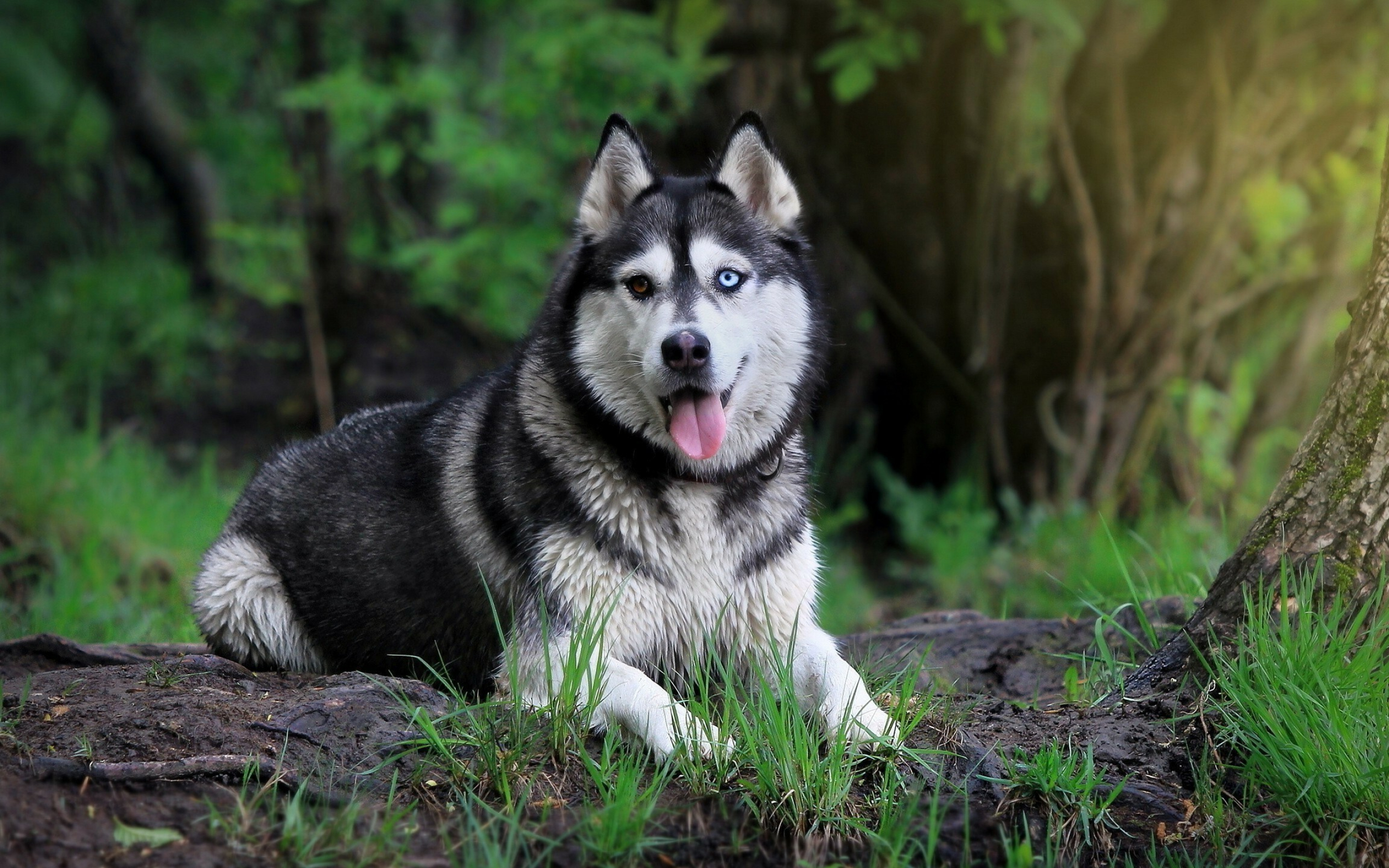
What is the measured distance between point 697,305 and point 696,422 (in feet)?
1.12

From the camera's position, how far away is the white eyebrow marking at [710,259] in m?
3.55

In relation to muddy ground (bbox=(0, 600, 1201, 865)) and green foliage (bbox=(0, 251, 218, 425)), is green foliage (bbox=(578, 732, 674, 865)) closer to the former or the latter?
muddy ground (bbox=(0, 600, 1201, 865))

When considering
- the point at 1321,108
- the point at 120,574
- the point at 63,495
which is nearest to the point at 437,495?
the point at 120,574

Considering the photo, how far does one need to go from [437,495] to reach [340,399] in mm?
5458

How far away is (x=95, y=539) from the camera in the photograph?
576 cm

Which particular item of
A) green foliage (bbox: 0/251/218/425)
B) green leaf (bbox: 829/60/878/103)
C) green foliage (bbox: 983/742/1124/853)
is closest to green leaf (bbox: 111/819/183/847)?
green foliage (bbox: 983/742/1124/853)

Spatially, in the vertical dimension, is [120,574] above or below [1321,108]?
below

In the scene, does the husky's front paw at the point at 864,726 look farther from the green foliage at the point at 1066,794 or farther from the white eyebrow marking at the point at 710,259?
the white eyebrow marking at the point at 710,259

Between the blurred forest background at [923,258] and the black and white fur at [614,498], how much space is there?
66.4 inches

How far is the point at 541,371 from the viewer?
12.3 ft

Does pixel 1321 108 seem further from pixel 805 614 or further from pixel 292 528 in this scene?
pixel 292 528

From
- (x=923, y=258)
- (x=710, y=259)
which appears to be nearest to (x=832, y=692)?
(x=710, y=259)

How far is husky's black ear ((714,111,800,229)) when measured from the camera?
3.74 meters

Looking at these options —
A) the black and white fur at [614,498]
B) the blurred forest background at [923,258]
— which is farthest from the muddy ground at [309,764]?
the blurred forest background at [923,258]
